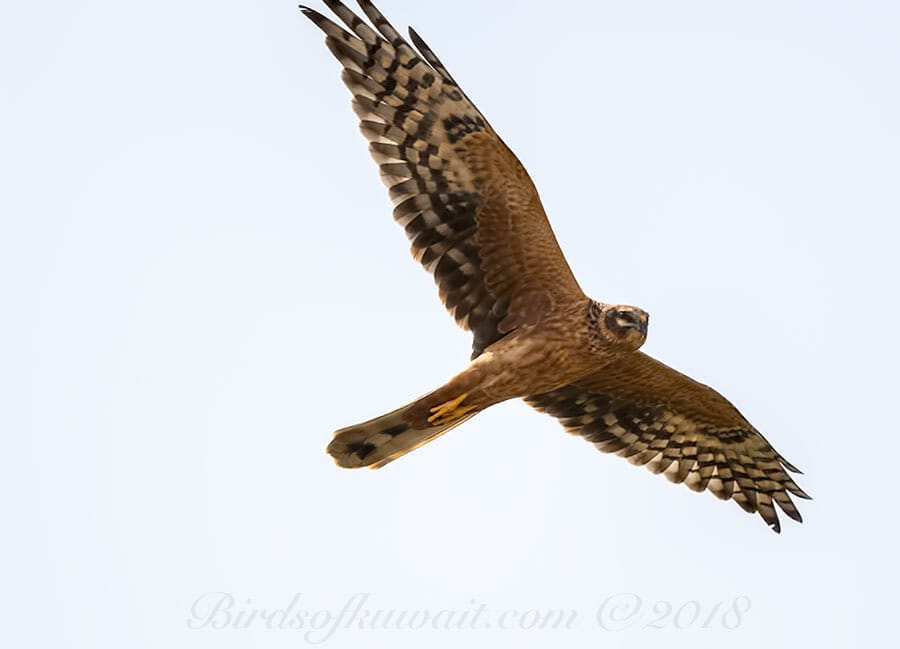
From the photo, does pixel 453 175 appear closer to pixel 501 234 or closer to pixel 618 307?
pixel 501 234

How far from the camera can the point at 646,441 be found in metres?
13.5

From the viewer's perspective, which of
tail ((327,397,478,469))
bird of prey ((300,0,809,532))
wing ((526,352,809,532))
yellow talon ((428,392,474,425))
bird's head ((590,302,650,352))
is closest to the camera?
bird's head ((590,302,650,352))

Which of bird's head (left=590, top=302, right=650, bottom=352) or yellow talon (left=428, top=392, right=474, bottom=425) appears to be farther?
yellow talon (left=428, top=392, right=474, bottom=425)

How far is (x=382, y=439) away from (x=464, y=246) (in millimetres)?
1583

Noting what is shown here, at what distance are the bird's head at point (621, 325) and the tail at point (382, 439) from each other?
1.18 m

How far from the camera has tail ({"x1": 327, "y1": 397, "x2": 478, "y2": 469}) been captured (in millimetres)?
11672

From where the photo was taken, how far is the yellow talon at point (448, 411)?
1155 centimetres

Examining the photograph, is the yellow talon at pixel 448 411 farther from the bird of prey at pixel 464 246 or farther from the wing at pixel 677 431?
the wing at pixel 677 431

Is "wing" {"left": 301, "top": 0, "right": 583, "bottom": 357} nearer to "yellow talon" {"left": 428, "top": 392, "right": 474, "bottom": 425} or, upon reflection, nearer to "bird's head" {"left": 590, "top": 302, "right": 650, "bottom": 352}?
"bird's head" {"left": 590, "top": 302, "right": 650, "bottom": 352}

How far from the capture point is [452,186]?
11.7m

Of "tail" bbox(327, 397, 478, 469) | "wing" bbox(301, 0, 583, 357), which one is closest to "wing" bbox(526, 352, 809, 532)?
"wing" bbox(301, 0, 583, 357)

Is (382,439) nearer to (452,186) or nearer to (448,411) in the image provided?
(448,411)

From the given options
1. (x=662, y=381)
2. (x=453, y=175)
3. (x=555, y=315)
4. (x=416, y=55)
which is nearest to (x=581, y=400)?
(x=662, y=381)

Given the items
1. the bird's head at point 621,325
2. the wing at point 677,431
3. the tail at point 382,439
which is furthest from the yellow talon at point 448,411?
the wing at point 677,431
